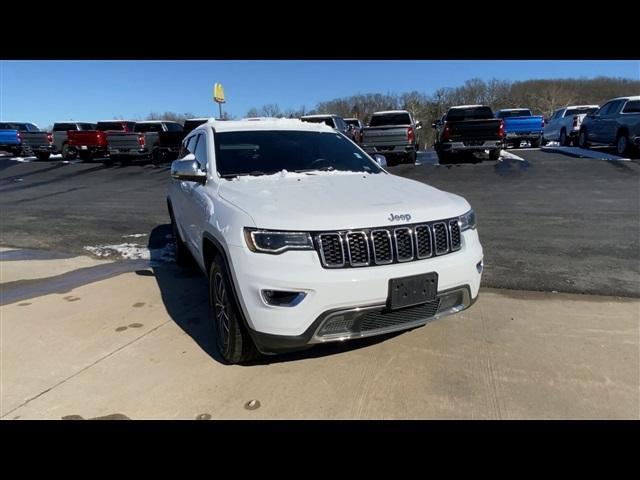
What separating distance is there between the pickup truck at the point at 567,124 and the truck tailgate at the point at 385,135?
9.42 m

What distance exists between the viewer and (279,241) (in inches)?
104

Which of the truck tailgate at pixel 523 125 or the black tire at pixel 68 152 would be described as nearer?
the truck tailgate at pixel 523 125

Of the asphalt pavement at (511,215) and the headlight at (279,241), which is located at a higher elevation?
the headlight at (279,241)

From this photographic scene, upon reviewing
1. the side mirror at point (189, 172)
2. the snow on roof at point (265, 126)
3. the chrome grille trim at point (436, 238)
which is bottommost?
the chrome grille trim at point (436, 238)

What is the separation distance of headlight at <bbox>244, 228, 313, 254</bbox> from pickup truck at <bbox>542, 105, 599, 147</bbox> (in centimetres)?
2064

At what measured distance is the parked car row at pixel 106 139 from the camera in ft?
65.6

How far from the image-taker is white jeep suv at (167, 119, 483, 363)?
260cm

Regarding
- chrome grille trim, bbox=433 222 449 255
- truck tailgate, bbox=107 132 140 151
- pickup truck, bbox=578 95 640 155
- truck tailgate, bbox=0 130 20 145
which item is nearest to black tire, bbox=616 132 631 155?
pickup truck, bbox=578 95 640 155

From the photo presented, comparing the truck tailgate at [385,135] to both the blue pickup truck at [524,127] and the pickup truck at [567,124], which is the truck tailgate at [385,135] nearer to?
the blue pickup truck at [524,127]

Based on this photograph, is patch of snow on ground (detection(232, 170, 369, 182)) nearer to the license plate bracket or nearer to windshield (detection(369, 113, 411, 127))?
the license plate bracket

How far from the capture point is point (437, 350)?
3.37 meters

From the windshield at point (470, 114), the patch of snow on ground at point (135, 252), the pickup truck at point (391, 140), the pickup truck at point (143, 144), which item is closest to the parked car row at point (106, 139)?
the pickup truck at point (143, 144)
